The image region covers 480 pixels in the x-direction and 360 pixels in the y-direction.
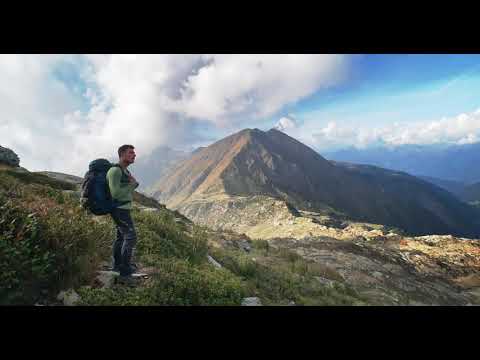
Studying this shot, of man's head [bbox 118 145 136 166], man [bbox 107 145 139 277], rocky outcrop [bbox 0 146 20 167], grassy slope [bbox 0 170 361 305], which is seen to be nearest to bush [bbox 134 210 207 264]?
grassy slope [bbox 0 170 361 305]

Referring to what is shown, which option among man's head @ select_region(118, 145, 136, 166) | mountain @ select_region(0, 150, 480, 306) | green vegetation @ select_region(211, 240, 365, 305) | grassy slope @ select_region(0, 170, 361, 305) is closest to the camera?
grassy slope @ select_region(0, 170, 361, 305)

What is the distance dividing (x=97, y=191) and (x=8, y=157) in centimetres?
2196

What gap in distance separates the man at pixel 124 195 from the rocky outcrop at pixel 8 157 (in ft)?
68.7

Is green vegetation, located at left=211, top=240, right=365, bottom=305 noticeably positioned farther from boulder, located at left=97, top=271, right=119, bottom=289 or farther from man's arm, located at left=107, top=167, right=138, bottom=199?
man's arm, located at left=107, top=167, right=138, bottom=199

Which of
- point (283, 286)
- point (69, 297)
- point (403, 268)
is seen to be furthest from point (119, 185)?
point (403, 268)

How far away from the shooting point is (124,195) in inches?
259

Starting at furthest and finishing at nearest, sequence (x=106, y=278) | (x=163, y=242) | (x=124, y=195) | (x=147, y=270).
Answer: (x=163, y=242) < (x=147, y=270) < (x=106, y=278) < (x=124, y=195)

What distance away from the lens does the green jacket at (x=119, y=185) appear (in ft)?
21.0

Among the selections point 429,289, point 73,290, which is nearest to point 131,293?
point 73,290

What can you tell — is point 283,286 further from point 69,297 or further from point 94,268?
point 69,297

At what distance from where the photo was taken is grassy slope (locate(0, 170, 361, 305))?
5723mm

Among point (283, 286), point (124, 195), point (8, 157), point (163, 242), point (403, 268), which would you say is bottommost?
point (403, 268)

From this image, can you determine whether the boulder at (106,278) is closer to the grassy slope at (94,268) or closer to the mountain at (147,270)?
the mountain at (147,270)
